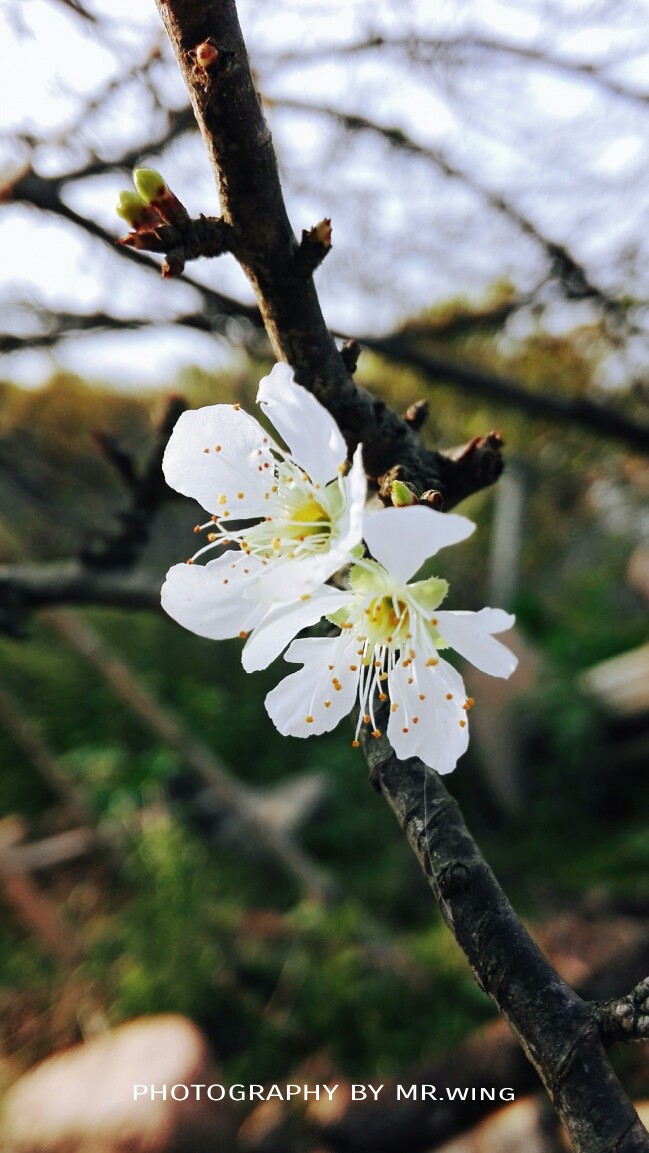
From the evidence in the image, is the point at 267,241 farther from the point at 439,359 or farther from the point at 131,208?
the point at 439,359

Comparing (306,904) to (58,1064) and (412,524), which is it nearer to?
(58,1064)

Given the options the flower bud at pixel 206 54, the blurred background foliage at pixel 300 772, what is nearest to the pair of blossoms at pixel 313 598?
the flower bud at pixel 206 54

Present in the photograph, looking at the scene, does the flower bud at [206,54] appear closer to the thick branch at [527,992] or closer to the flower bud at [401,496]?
the flower bud at [401,496]

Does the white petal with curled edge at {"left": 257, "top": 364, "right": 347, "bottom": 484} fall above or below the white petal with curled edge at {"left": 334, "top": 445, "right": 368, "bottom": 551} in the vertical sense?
above

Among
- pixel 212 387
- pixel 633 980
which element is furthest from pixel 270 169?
pixel 212 387

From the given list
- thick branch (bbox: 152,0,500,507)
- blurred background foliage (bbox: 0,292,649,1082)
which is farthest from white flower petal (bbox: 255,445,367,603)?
blurred background foliage (bbox: 0,292,649,1082)

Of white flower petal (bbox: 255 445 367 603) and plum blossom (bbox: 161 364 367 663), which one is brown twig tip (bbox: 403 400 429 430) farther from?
white flower petal (bbox: 255 445 367 603)
